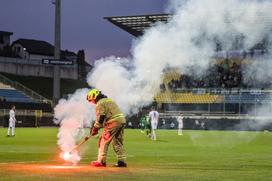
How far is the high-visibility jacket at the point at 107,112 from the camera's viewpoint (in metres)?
18.3

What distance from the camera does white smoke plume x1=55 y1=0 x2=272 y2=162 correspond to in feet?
84.1

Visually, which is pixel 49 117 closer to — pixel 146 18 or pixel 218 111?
pixel 218 111

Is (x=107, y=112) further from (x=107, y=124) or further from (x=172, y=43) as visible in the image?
(x=172, y=43)

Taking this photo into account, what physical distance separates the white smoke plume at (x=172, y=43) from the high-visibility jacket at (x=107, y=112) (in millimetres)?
4999

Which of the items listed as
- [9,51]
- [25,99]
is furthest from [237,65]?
[9,51]

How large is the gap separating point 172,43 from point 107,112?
10.5 m

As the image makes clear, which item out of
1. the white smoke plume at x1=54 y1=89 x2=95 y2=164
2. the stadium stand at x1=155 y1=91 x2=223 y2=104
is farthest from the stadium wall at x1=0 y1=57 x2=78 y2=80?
the white smoke plume at x1=54 y1=89 x2=95 y2=164

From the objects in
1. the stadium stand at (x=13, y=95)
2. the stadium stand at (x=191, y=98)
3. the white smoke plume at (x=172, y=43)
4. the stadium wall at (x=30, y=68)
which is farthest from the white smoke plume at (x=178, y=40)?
the stadium wall at (x=30, y=68)

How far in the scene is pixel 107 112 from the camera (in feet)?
60.5

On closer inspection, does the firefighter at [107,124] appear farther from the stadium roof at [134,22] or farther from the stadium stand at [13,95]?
the stadium stand at [13,95]

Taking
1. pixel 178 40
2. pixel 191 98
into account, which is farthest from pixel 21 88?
pixel 178 40

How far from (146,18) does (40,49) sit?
8572 centimetres

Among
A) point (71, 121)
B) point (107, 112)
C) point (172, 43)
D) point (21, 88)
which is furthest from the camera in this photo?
point (21, 88)

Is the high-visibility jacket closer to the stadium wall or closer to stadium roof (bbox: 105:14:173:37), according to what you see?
stadium roof (bbox: 105:14:173:37)
